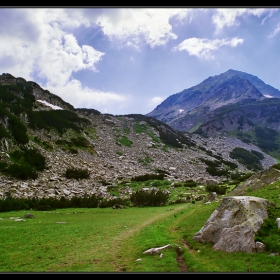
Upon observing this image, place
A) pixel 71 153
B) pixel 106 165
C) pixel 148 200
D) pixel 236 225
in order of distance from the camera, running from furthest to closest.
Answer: pixel 106 165 < pixel 71 153 < pixel 148 200 < pixel 236 225

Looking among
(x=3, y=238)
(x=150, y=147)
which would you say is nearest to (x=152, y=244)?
(x=3, y=238)

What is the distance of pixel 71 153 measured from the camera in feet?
156

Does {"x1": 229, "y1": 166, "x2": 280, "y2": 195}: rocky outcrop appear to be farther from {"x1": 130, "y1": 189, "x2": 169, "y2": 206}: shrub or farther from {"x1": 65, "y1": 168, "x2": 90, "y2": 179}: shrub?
{"x1": 65, "y1": 168, "x2": 90, "y2": 179}: shrub

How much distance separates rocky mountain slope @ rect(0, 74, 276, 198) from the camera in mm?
31203

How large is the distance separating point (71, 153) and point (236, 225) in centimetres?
4056

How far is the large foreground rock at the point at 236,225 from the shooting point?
10422 millimetres

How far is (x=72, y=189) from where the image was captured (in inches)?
1287

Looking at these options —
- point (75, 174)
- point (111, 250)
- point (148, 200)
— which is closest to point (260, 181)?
point (148, 200)

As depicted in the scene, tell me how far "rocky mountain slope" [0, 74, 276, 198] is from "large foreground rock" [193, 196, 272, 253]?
21.7 m

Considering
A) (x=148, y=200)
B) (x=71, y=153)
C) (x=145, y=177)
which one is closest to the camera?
(x=148, y=200)

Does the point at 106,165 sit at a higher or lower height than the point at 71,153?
lower

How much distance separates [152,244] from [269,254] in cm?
510

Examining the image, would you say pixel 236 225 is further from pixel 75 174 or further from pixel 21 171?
pixel 75 174

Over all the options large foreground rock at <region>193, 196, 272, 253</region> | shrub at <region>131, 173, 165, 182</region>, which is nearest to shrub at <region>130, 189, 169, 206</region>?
shrub at <region>131, 173, 165, 182</region>
